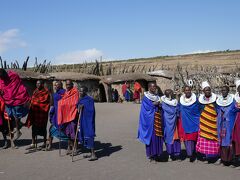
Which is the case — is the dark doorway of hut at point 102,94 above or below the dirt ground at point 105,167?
above

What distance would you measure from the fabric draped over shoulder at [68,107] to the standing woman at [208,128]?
2770 mm

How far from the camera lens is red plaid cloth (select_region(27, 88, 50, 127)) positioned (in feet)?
32.3

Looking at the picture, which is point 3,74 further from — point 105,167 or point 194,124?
point 194,124

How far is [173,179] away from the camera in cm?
688

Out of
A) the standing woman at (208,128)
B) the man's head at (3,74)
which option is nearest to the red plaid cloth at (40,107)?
the man's head at (3,74)

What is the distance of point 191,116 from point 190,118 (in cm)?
5

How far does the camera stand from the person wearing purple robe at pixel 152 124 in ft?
27.5

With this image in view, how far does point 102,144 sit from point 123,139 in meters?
0.95

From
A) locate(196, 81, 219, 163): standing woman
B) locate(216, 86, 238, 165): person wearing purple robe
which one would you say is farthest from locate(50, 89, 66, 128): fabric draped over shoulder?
locate(216, 86, 238, 165): person wearing purple robe

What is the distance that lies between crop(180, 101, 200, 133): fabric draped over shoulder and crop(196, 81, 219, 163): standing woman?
0.48ft

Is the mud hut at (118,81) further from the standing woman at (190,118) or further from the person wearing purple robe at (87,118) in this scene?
the standing woman at (190,118)

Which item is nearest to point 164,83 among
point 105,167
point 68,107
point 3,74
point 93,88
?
point 93,88

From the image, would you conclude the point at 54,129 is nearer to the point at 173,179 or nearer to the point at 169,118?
the point at 169,118

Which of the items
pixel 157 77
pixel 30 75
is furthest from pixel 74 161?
pixel 157 77
